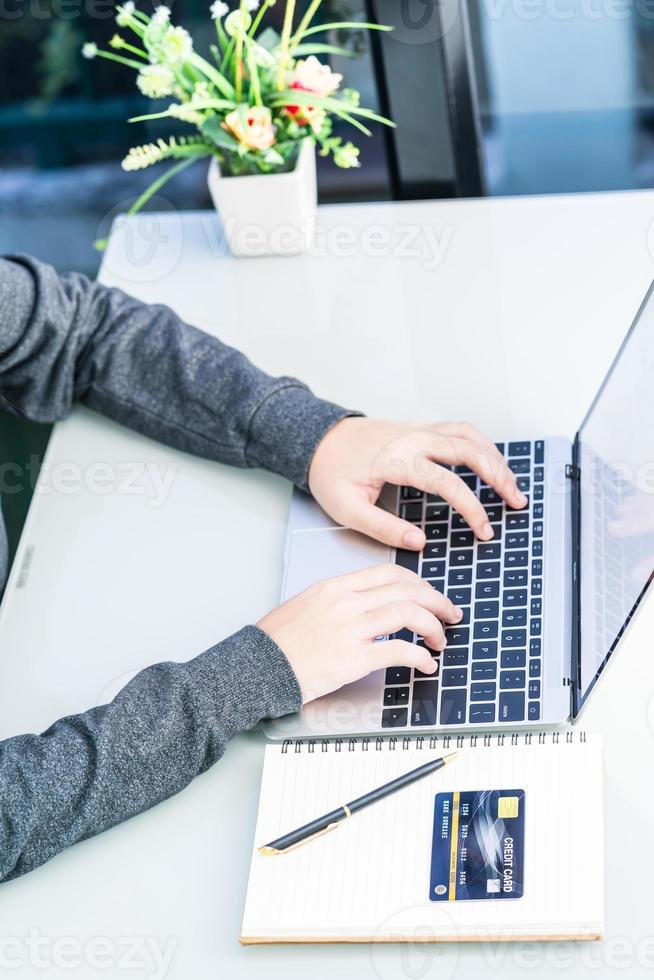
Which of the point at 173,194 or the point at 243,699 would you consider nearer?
the point at 243,699

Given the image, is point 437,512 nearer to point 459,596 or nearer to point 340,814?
point 459,596

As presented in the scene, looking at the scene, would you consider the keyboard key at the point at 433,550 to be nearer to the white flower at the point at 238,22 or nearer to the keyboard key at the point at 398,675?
the keyboard key at the point at 398,675

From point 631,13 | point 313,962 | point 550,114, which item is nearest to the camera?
point 313,962

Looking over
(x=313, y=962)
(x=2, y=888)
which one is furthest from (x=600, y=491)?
(x=2, y=888)

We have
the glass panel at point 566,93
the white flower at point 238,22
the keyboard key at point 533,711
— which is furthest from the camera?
the glass panel at point 566,93

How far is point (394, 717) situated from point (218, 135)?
2.30 feet

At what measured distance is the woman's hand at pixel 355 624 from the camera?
895mm

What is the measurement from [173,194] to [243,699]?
1.57 metres

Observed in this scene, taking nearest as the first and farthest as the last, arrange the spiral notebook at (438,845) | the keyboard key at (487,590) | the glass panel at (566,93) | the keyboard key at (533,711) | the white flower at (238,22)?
the spiral notebook at (438,845) → the keyboard key at (533,711) → the keyboard key at (487,590) → the white flower at (238,22) → the glass panel at (566,93)

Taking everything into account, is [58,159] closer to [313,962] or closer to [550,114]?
[550,114]

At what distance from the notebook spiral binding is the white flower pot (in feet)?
2.23

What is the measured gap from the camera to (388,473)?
1.06 meters

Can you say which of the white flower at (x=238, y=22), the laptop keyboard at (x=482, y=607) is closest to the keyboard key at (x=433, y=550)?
A: the laptop keyboard at (x=482, y=607)

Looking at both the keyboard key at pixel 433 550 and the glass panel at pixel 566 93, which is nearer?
the keyboard key at pixel 433 550
